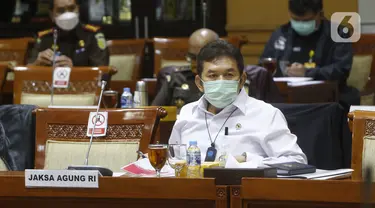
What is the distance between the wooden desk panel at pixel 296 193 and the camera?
2514mm

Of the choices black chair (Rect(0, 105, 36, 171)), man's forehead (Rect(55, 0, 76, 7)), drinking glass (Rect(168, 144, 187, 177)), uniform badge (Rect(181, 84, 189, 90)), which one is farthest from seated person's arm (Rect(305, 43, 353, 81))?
drinking glass (Rect(168, 144, 187, 177))

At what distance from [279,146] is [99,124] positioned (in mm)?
773

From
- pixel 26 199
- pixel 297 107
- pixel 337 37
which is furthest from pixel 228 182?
pixel 337 37

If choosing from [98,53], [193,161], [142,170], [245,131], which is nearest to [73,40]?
[98,53]

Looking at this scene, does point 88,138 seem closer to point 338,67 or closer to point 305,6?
point 338,67

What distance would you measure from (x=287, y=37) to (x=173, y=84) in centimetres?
136

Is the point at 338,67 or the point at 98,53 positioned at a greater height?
the point at 98,53

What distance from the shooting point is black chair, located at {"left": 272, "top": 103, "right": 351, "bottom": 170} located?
399 cm

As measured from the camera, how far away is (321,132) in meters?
4.00

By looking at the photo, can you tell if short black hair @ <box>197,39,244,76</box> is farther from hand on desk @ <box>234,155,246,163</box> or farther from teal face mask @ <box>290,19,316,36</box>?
teal face mask @ <box>290,19,316,36</box>

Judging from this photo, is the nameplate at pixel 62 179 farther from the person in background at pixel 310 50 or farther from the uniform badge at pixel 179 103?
the person in background at pixel 310 50

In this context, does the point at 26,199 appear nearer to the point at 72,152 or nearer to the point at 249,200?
the point at 249,200

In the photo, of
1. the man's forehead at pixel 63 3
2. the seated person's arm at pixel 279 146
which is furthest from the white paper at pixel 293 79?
the seated person's arm at pixel 279 146

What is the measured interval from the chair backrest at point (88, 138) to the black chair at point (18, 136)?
71 mm
